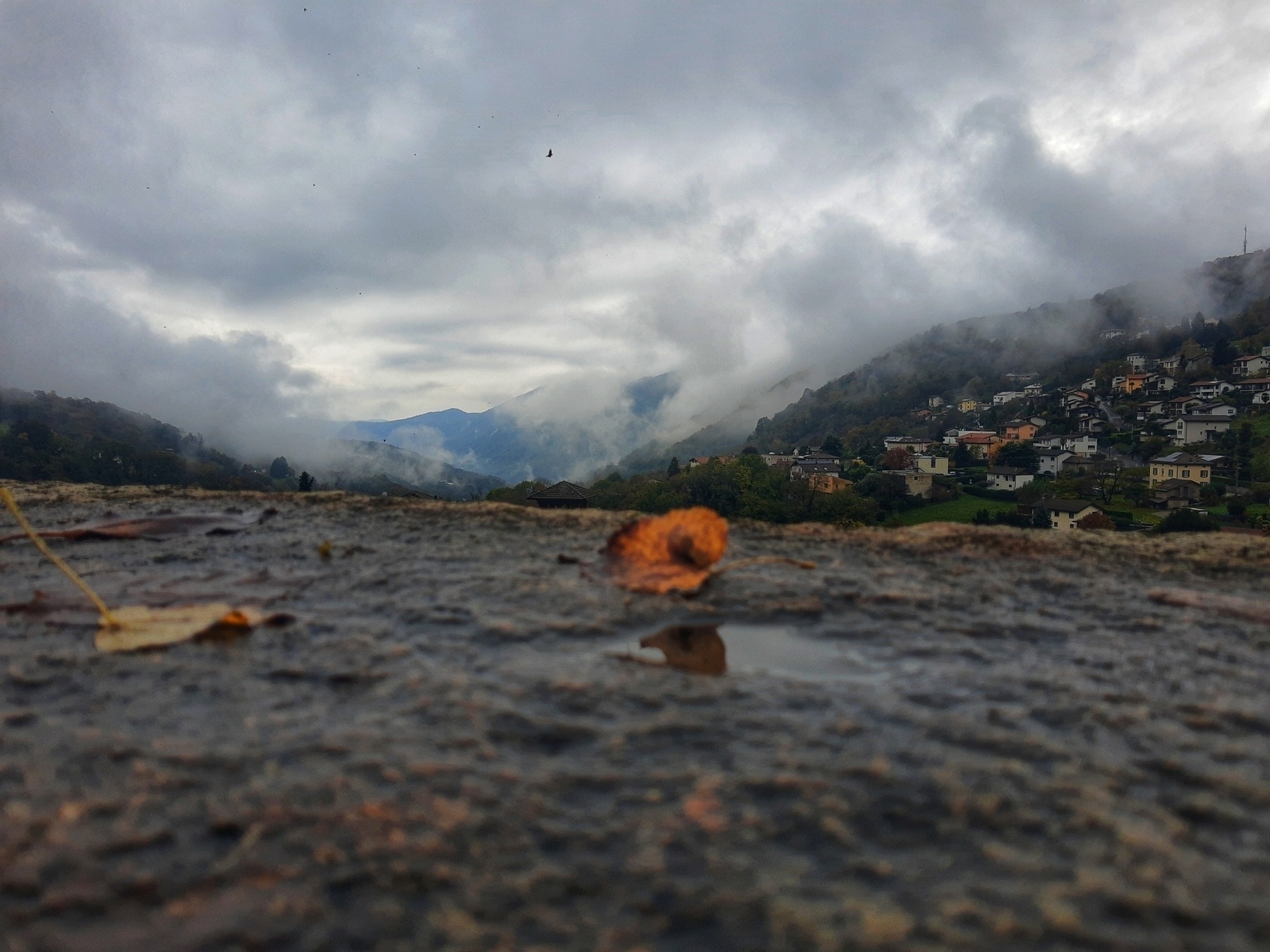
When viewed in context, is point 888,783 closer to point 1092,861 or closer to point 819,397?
point 1092,861

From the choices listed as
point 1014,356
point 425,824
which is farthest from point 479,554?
point 1014,356

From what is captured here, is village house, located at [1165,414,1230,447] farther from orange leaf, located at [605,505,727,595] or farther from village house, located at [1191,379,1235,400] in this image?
orange leaf, located at [605,505,727,595]

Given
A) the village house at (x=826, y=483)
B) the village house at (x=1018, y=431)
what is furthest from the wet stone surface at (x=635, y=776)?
the village house at (x=1018, y=431)

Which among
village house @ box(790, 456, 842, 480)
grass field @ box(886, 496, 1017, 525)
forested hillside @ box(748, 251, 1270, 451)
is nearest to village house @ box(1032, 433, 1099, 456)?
village house @ box(790, 456, 842, 480)

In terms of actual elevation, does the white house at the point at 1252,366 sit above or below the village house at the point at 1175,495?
above

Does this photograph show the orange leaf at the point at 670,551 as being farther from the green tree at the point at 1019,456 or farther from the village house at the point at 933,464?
the green tree at the point at 1019,456

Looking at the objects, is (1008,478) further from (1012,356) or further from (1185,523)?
(1012,356)
